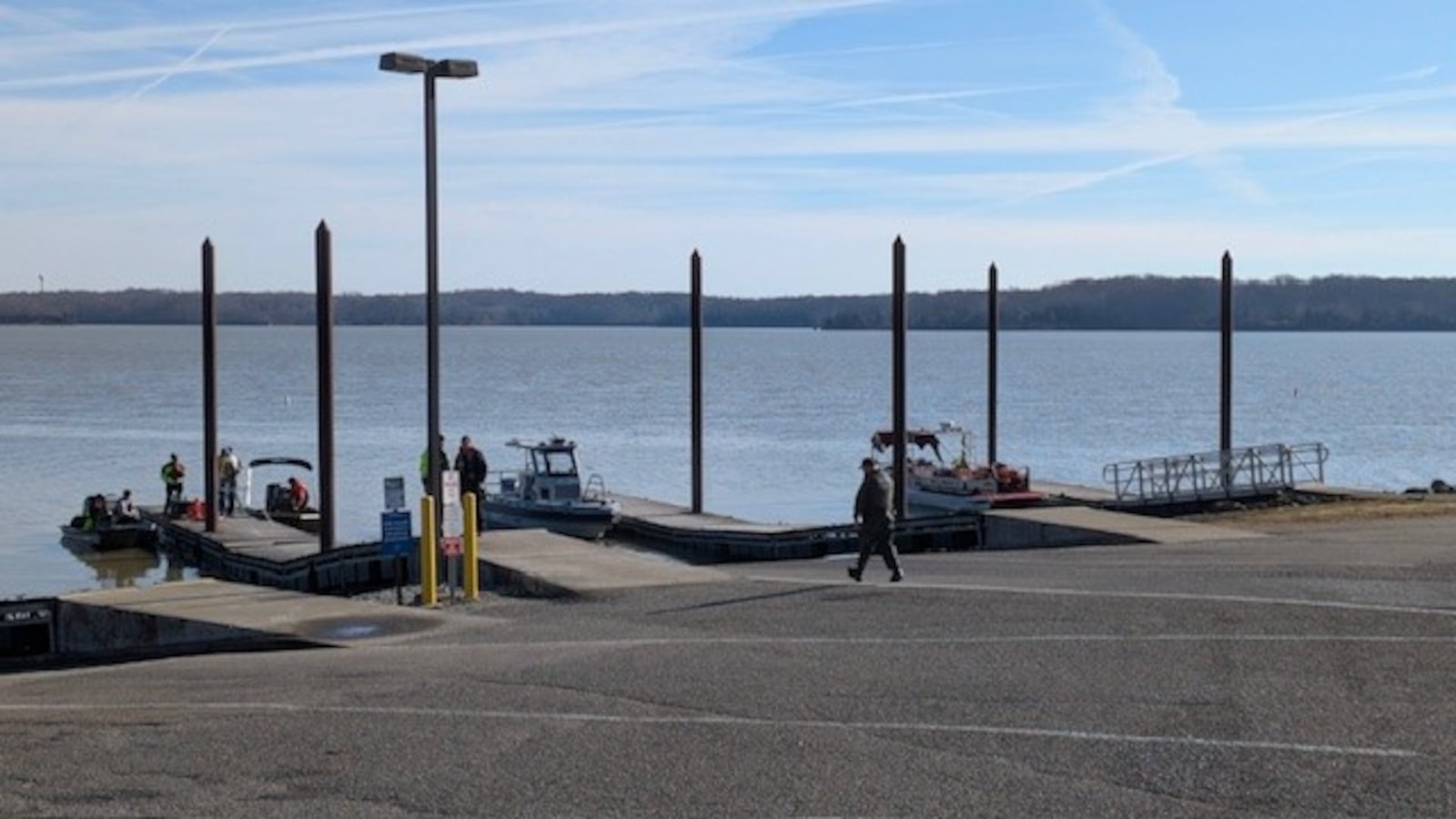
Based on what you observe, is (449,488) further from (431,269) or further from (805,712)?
(805,712)

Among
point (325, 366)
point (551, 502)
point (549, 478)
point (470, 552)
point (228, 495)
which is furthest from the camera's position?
point (228, 495)

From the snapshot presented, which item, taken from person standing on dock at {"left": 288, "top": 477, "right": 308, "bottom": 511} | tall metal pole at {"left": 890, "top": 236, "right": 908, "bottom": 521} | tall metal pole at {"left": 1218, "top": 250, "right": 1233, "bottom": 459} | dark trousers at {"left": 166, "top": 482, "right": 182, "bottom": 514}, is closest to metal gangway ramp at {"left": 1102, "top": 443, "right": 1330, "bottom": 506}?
tall metal pole at {"left": 1218, "top": 250, "right": 1233, "bottom": 459}

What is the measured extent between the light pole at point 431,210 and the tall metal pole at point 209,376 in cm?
1697

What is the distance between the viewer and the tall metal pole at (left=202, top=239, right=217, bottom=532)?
39.7m

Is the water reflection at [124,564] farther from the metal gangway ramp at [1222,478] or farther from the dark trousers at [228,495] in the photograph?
the metal gangway ramp at [1222,478]

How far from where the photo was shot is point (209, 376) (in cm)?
4062

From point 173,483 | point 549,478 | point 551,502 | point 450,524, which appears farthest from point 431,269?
point 173,483

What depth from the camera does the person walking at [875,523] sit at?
73.0 ft

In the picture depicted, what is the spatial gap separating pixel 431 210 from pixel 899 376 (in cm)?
1850

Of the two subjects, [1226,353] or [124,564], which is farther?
[1226,353]

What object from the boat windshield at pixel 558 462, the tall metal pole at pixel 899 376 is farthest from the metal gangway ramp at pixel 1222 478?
the boat windshield at pixel 558 462

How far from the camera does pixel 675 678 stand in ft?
50.7

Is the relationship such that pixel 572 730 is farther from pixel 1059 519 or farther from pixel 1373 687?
pixel 1059 519

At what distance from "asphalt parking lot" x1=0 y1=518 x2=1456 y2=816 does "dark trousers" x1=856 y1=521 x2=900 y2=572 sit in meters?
1.19
